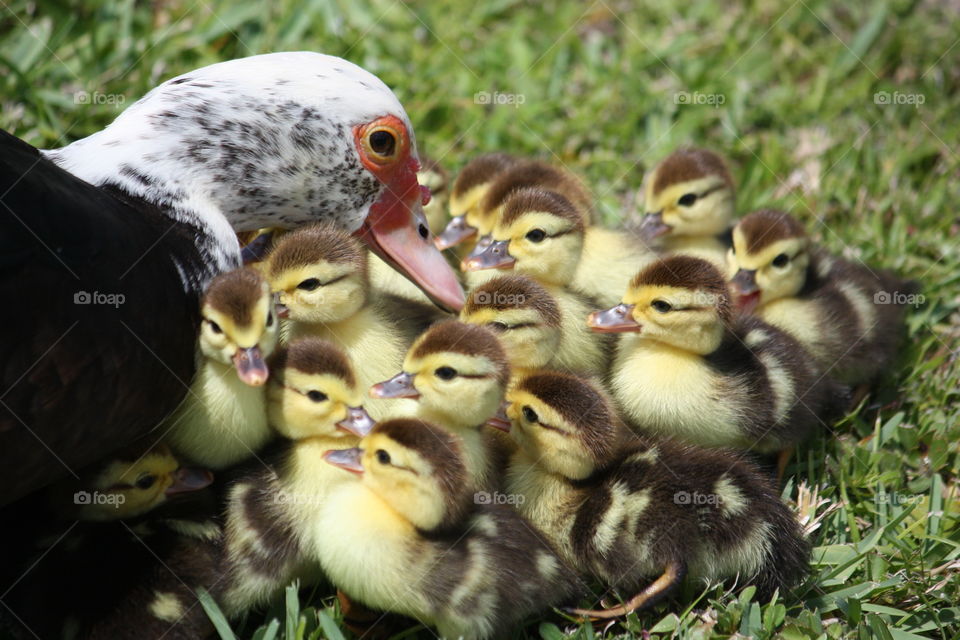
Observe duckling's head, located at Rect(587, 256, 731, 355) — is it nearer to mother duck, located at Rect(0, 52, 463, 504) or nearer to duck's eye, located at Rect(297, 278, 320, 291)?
mother duck, located at Rect(0, 52, 463, 504)

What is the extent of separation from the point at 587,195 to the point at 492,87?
4.90 ft

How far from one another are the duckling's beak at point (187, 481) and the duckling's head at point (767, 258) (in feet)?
7.07

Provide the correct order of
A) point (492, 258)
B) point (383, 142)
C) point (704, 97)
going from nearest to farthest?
point (383, 142), point (492, 258), point (704, 97)

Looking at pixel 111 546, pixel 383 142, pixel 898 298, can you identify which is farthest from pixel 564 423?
pixel 898 298

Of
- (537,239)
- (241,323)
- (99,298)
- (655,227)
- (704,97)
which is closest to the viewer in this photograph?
(99,298)

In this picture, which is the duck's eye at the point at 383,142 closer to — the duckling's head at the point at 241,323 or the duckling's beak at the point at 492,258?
the duckling's beak at the point at 492,258

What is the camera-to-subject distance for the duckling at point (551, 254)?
3.96 meters

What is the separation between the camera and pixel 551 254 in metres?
4.00

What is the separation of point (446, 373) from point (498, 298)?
1.43 feet

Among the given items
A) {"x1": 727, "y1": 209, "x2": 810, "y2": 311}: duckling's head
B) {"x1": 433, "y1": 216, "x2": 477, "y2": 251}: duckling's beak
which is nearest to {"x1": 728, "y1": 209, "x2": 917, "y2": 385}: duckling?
{"x1": 727, "y1": 209, "x2": 810, "y2": 311}: duckling's head

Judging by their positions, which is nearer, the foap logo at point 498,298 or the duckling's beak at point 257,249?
the foap logo at point 498,298

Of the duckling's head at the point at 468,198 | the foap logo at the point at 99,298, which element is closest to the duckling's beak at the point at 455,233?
the duckling's head at the point at 468,198

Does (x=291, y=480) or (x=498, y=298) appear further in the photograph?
(x=498, y=298)

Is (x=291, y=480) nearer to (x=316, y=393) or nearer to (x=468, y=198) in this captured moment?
(x=316, y=393)
